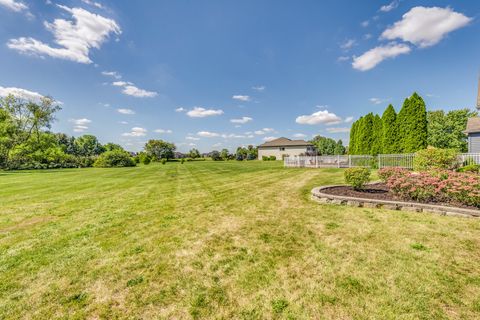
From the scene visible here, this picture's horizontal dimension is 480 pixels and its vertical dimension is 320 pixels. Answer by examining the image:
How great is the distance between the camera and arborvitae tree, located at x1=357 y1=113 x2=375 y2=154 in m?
20.5

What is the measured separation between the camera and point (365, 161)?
62.0 ft

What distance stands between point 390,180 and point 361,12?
11.9m

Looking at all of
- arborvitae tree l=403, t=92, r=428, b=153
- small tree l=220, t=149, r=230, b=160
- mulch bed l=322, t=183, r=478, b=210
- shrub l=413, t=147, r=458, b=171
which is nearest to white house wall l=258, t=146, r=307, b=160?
small tree l=220, t=149, r=230, b=160

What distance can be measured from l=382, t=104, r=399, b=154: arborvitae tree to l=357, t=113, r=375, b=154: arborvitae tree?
7.79ft

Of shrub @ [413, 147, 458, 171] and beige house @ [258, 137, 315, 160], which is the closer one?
shrub @ [413, 147, 458, 171]

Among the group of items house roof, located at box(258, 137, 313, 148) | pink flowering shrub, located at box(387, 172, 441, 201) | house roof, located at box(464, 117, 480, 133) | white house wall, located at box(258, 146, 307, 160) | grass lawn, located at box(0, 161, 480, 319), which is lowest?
grass lawn, located at box(0, 161, 480, 319)

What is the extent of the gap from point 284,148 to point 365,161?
34.7m

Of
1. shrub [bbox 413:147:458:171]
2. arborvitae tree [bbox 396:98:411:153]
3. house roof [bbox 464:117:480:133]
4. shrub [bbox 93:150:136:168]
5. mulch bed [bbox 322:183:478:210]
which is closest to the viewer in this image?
mulch bed [bbox 322:183:478:210]

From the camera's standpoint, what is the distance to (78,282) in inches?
112

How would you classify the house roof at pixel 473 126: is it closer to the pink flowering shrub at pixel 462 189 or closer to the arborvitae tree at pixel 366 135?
the arborvitae tree at pixel 366 135

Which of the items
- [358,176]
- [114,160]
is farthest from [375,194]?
[114,160]

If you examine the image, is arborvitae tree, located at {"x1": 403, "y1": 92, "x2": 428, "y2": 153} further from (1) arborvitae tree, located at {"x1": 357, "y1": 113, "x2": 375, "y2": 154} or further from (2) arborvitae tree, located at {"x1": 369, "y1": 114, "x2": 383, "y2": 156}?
(1) arborvitae tree, located at {"x1": 357, "y1": 113, "x2": 375, "y2": 154}

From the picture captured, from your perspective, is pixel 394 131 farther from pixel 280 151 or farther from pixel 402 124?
pixel 280 151

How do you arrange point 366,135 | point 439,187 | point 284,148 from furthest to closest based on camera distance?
point 284,148 < point 366,135 < point 439,187
